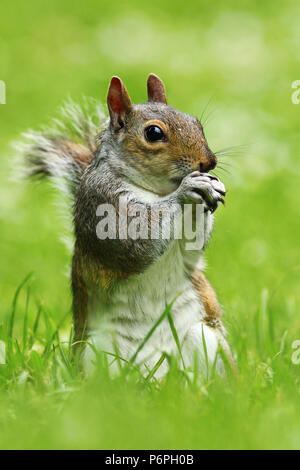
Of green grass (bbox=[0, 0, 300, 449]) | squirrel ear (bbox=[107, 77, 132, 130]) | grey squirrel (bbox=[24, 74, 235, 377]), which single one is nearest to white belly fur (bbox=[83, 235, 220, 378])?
grey squirrel (bbox=[24, 74, 235, 377])

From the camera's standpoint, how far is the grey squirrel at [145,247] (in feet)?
8.89

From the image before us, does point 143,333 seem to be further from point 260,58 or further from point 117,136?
point 260,58

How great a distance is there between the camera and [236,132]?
6488 millimetres

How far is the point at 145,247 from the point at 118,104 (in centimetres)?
51

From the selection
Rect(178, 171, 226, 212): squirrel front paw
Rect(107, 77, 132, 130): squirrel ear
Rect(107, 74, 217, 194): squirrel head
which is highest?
Rect(107, 77, 132, 130): squirrel ear

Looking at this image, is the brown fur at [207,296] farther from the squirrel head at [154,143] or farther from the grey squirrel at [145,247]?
the squirrel head at [154,143]

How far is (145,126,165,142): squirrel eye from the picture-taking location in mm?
2750

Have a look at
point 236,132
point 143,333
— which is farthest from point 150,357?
point 236,132

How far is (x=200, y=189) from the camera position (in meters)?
2.61

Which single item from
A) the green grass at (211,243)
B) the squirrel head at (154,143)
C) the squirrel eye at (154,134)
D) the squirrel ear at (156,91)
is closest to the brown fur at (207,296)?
the green grass at (211,243)

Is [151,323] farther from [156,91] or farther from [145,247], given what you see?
[156,91]

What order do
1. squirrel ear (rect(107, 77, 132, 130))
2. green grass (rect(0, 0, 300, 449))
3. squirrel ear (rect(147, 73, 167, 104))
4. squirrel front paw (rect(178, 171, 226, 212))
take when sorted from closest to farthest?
green grass (rect(0, 0, 300, 449)), squirrel front paw (rect(178, 171, 226, 212)), squirrel ear (rect(107, 77, 132, 130)), squirrel ear (rect(147, 73, 167, 104))

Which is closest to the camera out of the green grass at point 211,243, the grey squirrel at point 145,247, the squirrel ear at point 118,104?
the green grass at point 211,243

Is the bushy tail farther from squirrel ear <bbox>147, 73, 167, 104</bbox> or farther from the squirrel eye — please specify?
the squirrel eye
